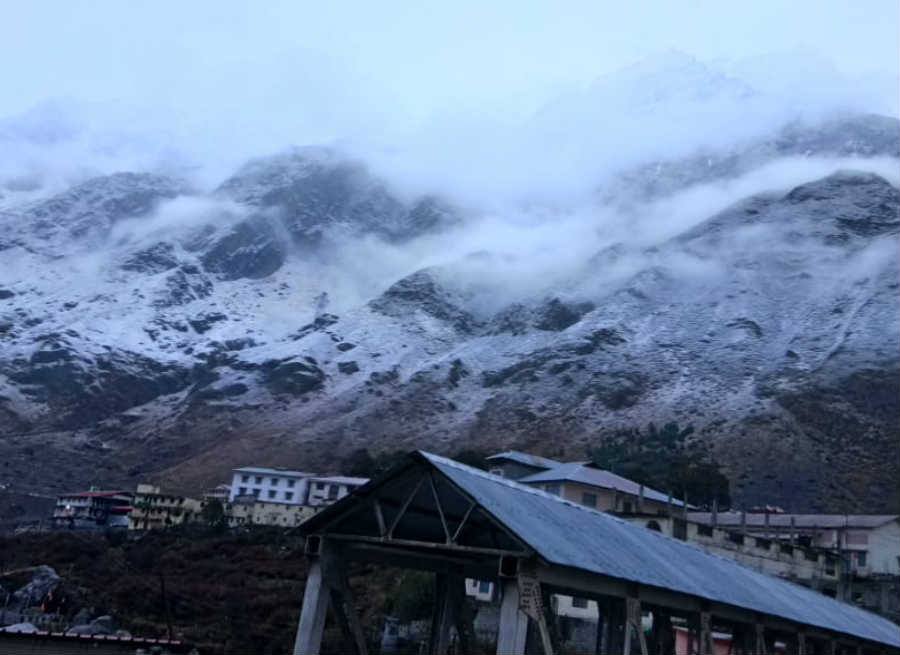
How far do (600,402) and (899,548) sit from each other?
1827 inches

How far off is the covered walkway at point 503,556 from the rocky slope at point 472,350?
53.1 m

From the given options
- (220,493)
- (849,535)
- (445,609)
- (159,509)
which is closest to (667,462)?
(849,535)

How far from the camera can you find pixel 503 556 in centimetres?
1058

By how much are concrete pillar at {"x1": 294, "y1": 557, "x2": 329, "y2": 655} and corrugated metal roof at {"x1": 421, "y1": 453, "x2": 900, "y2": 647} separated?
241cm

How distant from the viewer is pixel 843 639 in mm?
20719

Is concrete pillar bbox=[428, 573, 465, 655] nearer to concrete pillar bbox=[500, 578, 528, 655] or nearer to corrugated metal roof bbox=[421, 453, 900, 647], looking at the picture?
corrugated metal roof bbox=[421, 453, 900, 647]

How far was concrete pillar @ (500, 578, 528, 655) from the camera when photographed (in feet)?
33.7

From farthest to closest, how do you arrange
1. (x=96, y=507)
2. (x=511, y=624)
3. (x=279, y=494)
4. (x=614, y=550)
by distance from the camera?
(x=96, y=507)
(x=279, y=494)
(x=614, y=550)
(x=511, y=624)

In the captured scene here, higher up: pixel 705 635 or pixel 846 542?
pixel 846 542

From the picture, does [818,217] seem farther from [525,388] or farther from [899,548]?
[899,548]

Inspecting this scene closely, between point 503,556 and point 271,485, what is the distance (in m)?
68.7

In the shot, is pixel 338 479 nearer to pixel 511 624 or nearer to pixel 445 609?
pixel 445 609

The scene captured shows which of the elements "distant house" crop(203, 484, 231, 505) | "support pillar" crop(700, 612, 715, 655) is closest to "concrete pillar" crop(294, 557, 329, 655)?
"support pillar" crop(700, 612, 715, 655)

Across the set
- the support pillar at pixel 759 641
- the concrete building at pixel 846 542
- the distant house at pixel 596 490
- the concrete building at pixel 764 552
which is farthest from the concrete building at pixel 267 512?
the support pillar at pixel 759 641
